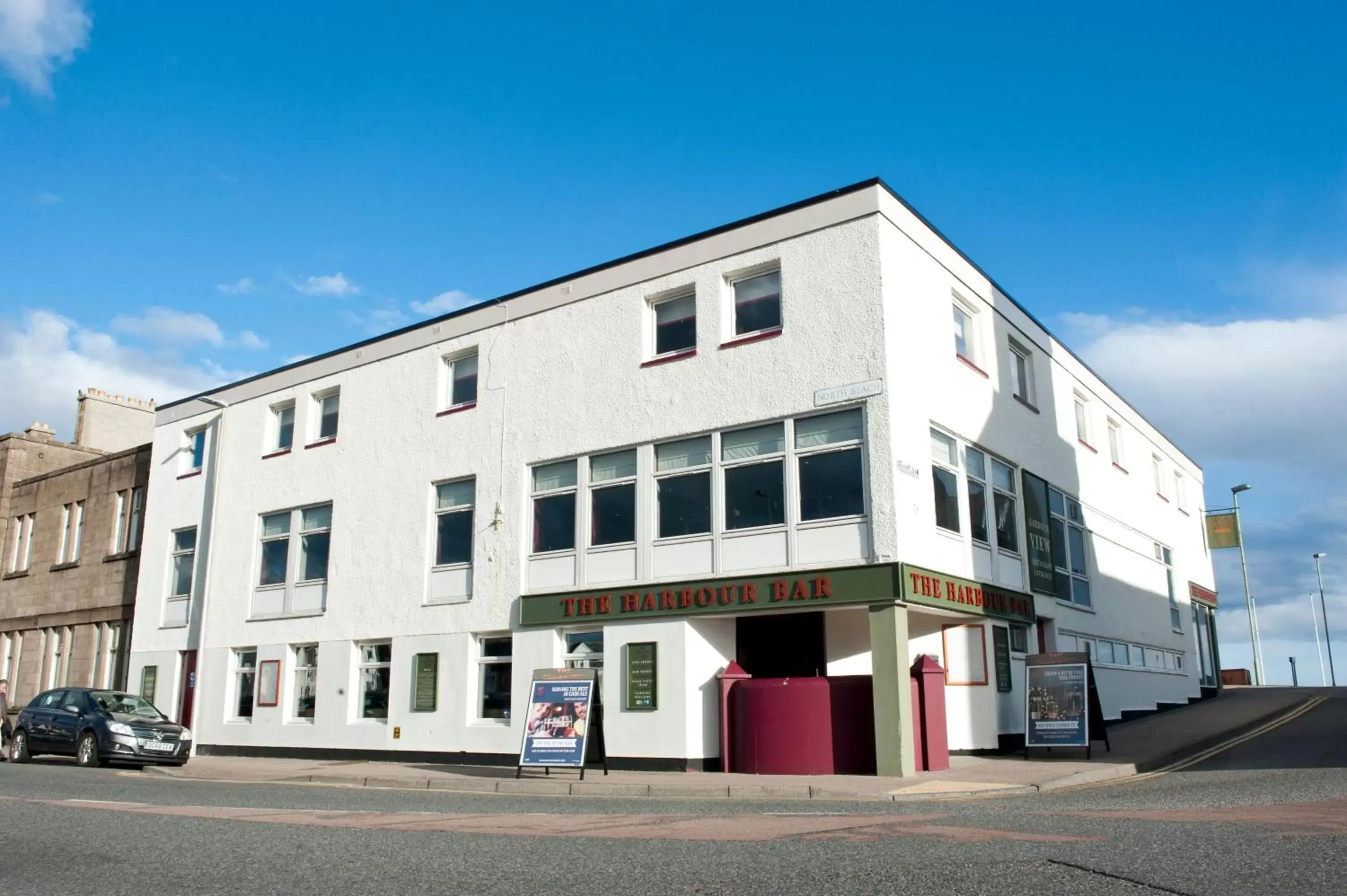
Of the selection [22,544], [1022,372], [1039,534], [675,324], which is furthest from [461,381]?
[22,544]

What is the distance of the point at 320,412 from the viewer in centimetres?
2734

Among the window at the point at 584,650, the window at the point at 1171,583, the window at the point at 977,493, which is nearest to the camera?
the window at the point at 977,493

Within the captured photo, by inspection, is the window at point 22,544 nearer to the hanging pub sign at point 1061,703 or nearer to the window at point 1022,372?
the window at point 1022,372

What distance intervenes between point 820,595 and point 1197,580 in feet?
78.3

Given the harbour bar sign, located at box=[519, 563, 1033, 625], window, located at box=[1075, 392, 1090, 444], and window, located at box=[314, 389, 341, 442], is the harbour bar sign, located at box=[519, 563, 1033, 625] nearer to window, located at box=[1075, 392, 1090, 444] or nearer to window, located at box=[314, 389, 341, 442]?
window, located at box=[1075, 392, 1090, 444]

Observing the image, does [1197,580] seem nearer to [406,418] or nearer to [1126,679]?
[1126,679]

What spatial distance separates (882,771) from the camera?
54.9 feet

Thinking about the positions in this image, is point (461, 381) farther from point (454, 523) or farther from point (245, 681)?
point (245, 681)

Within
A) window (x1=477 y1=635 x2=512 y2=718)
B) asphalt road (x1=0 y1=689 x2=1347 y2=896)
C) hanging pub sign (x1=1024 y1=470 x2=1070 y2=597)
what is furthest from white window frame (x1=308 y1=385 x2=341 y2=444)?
hanging pub sign (x1=1024 y1=470 x2=1070 y2=597)

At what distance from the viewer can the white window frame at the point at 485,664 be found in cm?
2162

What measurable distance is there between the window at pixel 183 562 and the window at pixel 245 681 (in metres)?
3.00

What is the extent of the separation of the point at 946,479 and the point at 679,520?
15.8 feet

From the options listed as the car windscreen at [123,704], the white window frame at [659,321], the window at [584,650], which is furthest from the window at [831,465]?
the car windscreen at [123,704]

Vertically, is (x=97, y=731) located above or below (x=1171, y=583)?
below
